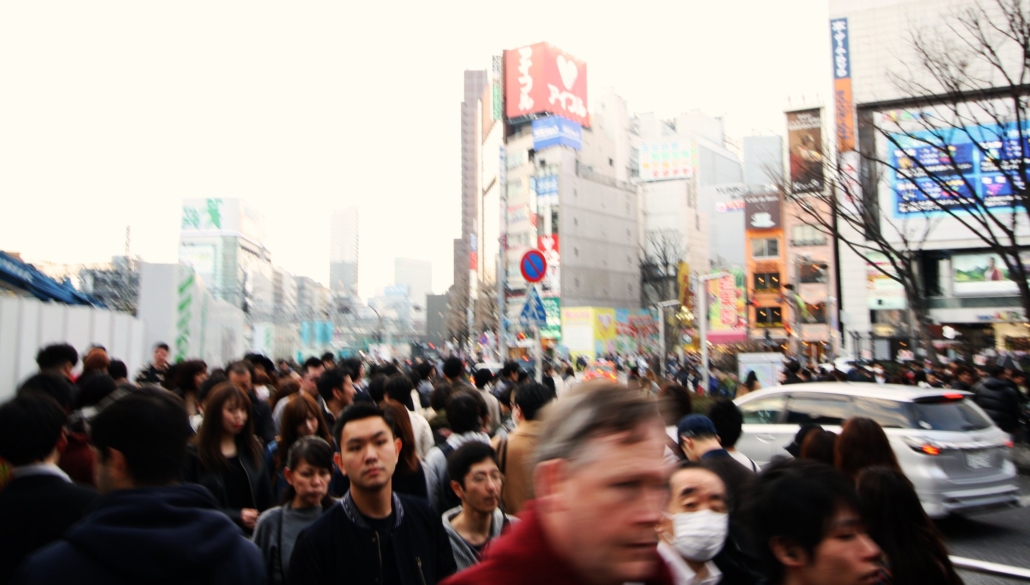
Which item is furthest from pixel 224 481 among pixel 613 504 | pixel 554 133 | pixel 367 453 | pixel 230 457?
pixel 554 133

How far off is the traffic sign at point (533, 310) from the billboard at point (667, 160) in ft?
257

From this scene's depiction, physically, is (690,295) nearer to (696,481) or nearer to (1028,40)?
(1028,40)

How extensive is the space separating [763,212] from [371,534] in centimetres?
6163

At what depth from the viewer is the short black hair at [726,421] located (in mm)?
4777

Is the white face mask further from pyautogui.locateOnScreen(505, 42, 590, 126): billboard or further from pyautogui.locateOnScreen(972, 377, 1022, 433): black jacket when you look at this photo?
pyautogui.locateOnScreen(505, 42, 590, 126): billboard

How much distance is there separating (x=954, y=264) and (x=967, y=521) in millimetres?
39649

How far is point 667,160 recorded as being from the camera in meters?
89.7

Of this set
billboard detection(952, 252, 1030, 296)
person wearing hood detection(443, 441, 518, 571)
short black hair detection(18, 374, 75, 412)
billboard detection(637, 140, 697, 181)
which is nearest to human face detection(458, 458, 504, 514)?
person wearing hood detection(443, 441, 518, 571)

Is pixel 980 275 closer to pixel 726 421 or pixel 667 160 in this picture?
pixel 726 421

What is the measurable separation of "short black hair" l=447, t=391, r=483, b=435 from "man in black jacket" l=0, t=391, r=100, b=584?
255 cm

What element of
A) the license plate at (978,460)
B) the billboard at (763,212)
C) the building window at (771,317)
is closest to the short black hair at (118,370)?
the license plate at (978,460)

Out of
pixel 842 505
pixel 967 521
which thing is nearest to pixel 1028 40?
pixel 967 521

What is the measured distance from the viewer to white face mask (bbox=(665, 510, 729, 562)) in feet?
9.36

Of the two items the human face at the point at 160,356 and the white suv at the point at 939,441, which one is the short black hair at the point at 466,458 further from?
the human face at the point at 160,356
